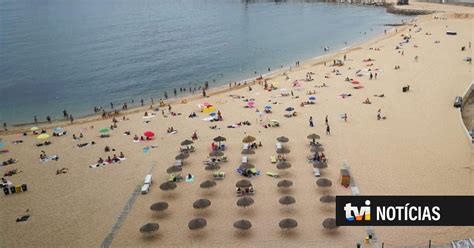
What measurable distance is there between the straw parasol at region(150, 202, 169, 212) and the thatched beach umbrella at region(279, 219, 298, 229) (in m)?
5.90

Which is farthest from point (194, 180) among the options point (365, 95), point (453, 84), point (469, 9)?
point (469, 9)

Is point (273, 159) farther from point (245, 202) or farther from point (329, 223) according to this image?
point (329, 223)

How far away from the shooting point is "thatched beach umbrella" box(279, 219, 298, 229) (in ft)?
60.1

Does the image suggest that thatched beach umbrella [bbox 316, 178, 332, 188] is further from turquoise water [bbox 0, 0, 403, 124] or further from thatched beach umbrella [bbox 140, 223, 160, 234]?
turquoise water [bbox 0, 0, 403, 124]

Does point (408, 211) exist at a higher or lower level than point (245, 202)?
higher

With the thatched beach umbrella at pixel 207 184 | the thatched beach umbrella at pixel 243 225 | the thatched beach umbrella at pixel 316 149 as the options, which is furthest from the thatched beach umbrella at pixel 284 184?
the thatched beach umbrella at pixel 316 149

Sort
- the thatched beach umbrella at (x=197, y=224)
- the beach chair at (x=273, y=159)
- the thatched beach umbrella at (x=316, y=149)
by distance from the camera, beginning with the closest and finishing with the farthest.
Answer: the thatched beach umbrella at (x=197, y=224) < the beach chair at (x=273, y=159) < the thatched beach umbrella at (x=316, y=149)

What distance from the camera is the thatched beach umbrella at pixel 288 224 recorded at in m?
18.3

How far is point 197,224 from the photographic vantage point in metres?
18.7

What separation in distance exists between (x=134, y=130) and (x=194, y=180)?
12.2 meters

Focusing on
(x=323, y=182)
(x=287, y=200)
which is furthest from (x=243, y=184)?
(x=323, y=182)

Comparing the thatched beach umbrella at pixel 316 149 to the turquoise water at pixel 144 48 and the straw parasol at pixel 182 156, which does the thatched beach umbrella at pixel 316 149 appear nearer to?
the straw parasol at pixel 182 156

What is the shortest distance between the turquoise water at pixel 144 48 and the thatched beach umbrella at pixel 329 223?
3278 cm

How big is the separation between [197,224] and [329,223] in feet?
19.6
